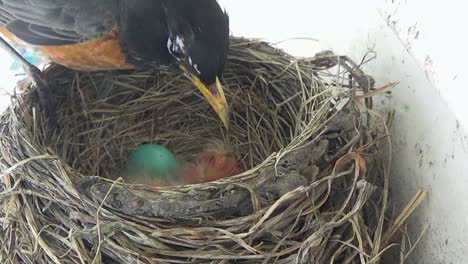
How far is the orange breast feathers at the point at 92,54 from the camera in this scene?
1.47m

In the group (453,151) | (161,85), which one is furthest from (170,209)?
(161,85)

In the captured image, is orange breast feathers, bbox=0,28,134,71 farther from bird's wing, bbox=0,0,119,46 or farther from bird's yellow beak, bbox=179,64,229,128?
bird's yellow beak, bbox=179,64,229,128

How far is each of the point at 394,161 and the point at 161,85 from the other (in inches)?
27.4

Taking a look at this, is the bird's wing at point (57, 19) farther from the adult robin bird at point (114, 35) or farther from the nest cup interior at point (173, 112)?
the nest cup interior at point (173, 112)

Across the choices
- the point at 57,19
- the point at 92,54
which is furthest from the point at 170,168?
the point at 57,19

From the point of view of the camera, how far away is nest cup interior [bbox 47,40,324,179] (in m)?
1.59

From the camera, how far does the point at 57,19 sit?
149cm

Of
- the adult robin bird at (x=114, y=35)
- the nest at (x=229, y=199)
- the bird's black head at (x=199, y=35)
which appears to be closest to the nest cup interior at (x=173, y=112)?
the nest at (x=229, y=199)

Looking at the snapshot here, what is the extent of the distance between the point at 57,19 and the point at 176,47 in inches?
13.1

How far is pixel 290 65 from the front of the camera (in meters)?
1.57

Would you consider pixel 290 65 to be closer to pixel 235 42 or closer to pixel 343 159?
pixel 235 42

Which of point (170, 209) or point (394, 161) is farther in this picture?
point (394, 161)

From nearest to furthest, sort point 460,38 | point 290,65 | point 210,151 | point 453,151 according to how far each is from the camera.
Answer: point 460,38 < point 453,151 < point 290,65 < point 210,151

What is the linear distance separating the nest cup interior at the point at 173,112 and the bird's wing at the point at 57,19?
14cm
